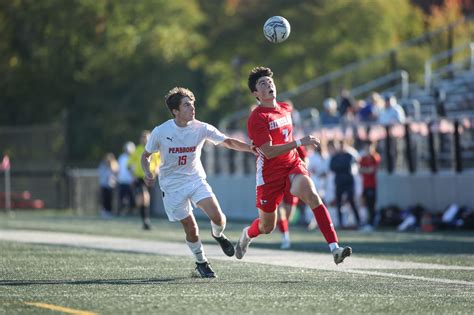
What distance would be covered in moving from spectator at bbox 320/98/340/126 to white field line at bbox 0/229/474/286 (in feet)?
28.1

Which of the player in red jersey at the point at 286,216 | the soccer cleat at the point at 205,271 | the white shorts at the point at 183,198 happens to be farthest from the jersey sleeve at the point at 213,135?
the player in red jersey at the point at 286,216

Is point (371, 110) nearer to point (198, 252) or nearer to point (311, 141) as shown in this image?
point (198, 252)

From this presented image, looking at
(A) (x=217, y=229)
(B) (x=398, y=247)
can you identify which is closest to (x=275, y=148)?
(A) (x=217, y=229)

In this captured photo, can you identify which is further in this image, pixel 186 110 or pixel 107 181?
pixel 107 181

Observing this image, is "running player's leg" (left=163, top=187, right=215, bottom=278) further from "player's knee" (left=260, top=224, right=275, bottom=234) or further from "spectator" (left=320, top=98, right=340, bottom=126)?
"spectator" (left=320, top=98, right=340, bottom=126)

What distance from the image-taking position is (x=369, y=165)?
85.2ft

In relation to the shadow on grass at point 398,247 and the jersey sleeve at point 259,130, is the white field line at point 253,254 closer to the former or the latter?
the shadow on grass at point 398,247

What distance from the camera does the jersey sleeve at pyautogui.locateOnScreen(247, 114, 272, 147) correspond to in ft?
44.6

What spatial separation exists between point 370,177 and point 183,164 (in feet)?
42.5

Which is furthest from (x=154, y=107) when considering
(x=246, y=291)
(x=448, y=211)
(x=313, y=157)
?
(x=246, y=291)

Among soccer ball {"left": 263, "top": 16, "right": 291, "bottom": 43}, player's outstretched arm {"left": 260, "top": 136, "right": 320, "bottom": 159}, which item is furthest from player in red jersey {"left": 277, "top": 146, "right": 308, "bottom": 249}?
player's outstretched arm {"left": 260, "top": 136, "right": 320, "bottom": 159}

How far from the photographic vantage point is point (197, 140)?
13508 millimetres

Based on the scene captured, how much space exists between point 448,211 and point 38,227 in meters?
8.21

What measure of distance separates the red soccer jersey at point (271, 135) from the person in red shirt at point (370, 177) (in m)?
12.2
